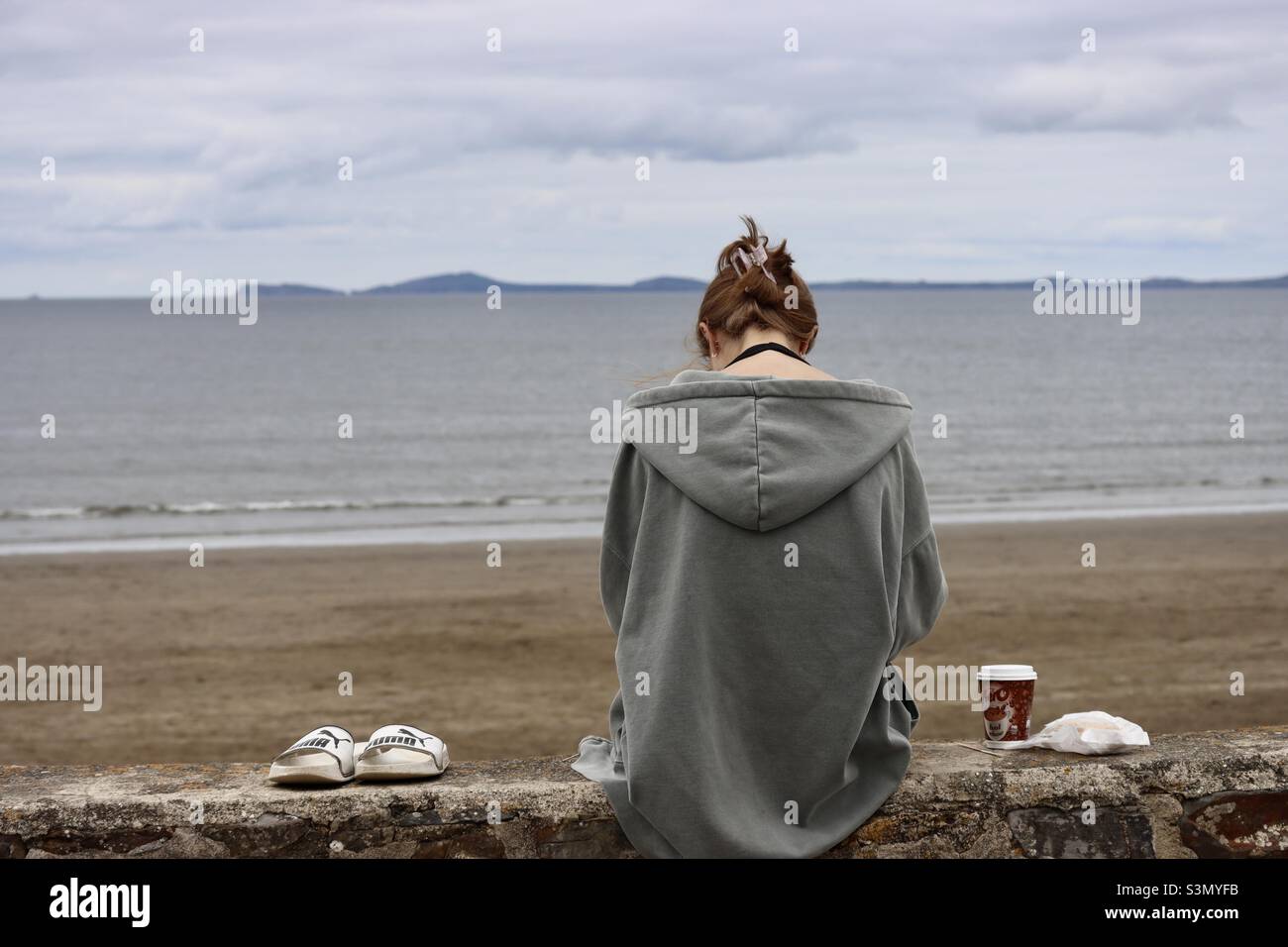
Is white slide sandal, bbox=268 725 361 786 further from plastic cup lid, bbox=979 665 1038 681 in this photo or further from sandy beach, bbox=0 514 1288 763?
sandy beach, bbox=0 514 1288 763

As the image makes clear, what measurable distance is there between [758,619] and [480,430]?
84.8ft

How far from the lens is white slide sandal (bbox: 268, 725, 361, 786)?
87.3 inches

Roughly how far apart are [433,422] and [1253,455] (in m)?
17.4

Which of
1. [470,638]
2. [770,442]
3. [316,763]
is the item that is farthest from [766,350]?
[470,638]

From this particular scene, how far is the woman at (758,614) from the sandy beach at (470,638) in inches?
144

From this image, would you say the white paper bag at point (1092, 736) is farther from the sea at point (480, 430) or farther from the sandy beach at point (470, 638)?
the sandy beach at point (470, 638)

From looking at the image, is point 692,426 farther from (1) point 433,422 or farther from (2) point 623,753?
(1) point 433,422

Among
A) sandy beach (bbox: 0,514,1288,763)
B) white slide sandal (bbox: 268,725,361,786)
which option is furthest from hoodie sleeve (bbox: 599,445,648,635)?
sandy beach (bbox: 0,514,1288,763)

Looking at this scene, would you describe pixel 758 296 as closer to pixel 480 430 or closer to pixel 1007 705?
pixel 1007 705

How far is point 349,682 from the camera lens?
24.8 feet

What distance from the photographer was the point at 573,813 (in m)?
2.20

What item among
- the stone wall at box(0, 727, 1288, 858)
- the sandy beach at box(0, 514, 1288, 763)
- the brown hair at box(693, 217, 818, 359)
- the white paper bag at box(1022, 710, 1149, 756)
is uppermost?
the brown hair at box(693, 217, 818, 359)
